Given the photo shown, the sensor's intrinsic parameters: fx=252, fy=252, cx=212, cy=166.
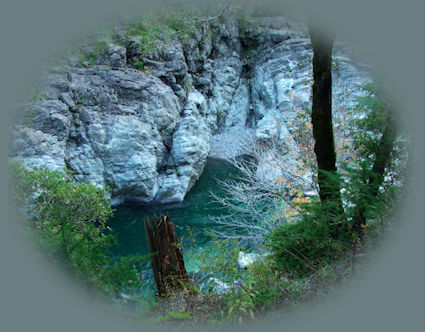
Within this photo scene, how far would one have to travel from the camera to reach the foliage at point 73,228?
3.17 metres

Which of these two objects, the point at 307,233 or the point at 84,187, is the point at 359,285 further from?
the point at 84,187

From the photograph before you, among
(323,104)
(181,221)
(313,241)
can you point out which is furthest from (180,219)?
(323,104)

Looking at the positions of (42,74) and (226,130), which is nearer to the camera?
(42,74)

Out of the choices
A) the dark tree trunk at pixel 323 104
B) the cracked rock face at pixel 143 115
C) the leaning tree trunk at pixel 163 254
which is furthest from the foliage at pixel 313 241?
the cracked rock face at pixel 143 115

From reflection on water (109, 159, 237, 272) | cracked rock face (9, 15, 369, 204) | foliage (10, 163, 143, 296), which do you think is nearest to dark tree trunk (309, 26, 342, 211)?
foliage (10, 163, 143, 296)

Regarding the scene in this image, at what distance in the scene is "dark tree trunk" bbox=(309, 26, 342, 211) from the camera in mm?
4488

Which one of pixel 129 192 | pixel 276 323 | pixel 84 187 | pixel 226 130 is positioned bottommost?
pixel 226 130

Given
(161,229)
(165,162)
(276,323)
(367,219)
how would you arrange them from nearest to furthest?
(276,323) → (367,219) → (161,229) → (165,162)

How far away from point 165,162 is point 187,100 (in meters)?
7.52

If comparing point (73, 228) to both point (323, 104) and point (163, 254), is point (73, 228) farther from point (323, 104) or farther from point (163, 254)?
point (323, 104)

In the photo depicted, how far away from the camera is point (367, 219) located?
4.16 m

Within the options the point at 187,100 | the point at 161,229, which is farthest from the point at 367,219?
the point at 187,100

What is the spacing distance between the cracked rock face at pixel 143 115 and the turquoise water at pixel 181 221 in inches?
37.5

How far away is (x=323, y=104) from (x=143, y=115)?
17.0 m
